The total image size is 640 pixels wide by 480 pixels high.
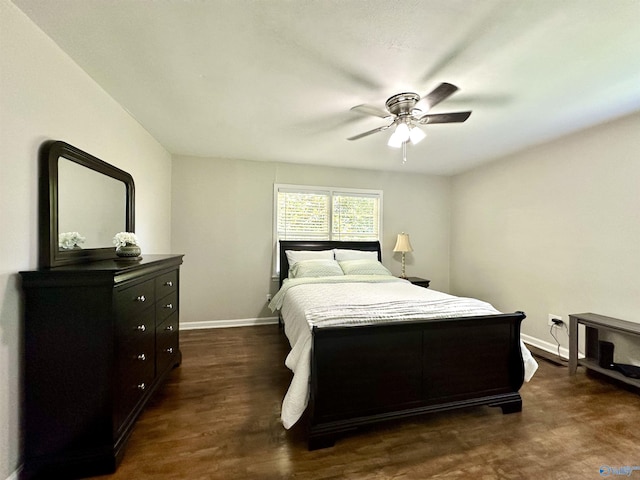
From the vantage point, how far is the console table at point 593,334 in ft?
7.60

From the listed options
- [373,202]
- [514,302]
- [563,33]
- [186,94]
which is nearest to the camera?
[563,33]

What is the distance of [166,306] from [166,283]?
195 mm

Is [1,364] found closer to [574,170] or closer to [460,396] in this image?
[460,396]

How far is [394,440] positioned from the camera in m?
1.74

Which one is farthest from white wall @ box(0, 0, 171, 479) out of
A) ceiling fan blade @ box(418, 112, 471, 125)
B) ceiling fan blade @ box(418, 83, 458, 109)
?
ceiling fan blade @ box(418, 112, 471, 125)

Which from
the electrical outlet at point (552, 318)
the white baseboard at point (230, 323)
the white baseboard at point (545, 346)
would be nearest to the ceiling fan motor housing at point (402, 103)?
the electrical outlet at point (552, 318)

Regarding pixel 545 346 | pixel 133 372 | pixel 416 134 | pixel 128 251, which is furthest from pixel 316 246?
pixel 545 346

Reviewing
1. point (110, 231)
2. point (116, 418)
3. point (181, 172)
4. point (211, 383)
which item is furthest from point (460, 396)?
point (181, 172)

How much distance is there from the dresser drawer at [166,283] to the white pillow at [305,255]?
1.60 meters

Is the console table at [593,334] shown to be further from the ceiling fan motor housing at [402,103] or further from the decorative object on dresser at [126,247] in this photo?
the decorative object on dresser at [126,247]

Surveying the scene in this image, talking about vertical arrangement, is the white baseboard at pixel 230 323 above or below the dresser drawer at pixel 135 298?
below

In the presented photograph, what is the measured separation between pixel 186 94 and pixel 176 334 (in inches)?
83.5

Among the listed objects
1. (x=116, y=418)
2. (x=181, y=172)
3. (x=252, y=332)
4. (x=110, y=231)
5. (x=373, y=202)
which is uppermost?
(x=181, y=172)

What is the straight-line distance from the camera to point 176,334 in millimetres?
2650
